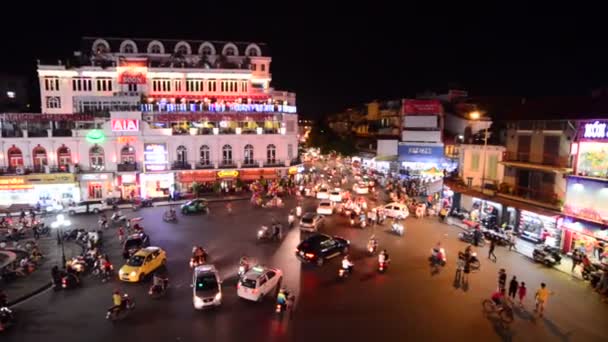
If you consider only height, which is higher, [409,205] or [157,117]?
[157,117]

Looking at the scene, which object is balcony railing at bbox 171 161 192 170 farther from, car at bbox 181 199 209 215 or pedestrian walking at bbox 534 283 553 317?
pedestrian walking at bbox 534 283 553 317

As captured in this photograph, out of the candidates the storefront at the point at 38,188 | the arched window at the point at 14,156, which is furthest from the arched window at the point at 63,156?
the arched window at the point at 14,156

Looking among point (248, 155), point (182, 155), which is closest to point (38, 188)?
point (182, 155)

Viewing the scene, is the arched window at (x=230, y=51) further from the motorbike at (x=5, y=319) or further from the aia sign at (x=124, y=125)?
the motorbike at (x=5, y=319)

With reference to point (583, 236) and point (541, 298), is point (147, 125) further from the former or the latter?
point (583, 236)

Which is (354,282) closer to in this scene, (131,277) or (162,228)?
(131,277)

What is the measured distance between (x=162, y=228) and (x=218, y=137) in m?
16.8

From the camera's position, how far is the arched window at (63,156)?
38519 mm

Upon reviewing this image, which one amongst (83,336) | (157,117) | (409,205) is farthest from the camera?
(157,117)

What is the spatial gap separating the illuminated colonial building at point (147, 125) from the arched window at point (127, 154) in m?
0.10

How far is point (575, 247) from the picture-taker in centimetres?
2241

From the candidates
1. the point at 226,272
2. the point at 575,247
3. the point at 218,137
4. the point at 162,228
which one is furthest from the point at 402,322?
the point at 218,137

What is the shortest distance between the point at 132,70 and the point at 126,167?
14049 millimetres

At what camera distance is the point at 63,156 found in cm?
3872
